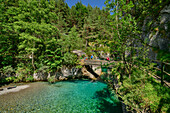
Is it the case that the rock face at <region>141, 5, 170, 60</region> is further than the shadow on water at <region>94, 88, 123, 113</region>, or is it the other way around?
the rock face at <region>141, 5, 170, 60</region>

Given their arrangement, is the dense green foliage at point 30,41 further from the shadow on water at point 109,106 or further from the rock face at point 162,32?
the shadow on water at point 109,106

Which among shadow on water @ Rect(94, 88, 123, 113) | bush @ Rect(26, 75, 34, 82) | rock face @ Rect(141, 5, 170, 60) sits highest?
rock face @ Rect(141, 5, 170, 60)

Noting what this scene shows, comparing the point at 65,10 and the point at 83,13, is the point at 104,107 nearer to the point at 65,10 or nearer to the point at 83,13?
the point at 83,13

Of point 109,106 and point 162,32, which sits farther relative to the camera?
point 162,32

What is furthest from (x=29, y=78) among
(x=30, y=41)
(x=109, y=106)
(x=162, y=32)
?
(x=162, y=32)

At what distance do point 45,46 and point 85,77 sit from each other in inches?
422

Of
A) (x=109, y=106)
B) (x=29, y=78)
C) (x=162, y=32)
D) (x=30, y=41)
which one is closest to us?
(x=109, y=106)

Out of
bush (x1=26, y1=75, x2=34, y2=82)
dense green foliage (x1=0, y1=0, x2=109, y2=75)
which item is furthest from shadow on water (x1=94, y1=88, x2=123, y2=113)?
bush (x1=26, y1=75, x2=34, y2=82)

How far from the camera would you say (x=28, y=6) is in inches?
534

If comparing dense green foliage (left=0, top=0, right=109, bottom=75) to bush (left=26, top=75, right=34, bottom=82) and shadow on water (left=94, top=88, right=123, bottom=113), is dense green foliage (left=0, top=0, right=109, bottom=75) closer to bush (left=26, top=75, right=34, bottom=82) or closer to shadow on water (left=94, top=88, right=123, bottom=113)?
bush (left=26, top=75, right=34, bottom=82)

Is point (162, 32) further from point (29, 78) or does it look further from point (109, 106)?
point (29, 78)

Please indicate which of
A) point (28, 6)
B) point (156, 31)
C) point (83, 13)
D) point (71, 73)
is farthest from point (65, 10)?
point (156, 31)

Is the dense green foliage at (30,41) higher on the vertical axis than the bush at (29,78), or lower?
higher

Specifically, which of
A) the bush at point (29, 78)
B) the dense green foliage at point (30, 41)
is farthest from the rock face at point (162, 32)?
the bush at point (29, 78)
